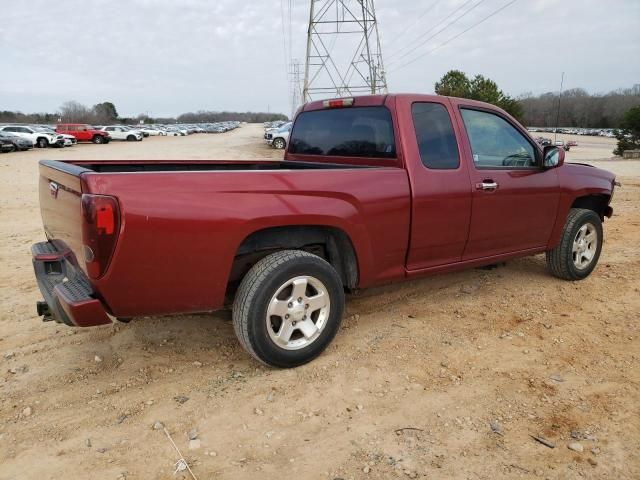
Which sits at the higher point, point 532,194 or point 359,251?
point 532,194

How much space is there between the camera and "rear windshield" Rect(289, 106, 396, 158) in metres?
3.76

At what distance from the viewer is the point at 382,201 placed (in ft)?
11.1

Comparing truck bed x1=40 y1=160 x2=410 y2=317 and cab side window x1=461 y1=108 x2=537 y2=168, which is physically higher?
cab side window x1=461 y1=108 x2=537 y2=168

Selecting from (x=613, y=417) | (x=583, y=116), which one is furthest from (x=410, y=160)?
(x=583, y=116)

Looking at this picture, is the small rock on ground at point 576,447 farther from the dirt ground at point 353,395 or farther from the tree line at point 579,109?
the tree line at point 579,109

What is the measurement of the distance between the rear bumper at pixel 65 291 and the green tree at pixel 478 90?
102ft

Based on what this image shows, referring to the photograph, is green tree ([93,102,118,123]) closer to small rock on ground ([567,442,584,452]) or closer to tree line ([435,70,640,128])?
tree line ([435,70,640,128])

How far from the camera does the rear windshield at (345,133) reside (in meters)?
3.76

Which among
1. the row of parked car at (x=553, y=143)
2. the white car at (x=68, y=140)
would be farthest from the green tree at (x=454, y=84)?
the white car at (x=68, y=140)

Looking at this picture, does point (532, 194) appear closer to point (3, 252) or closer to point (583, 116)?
point (3, 252)

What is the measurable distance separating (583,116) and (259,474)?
433 feet

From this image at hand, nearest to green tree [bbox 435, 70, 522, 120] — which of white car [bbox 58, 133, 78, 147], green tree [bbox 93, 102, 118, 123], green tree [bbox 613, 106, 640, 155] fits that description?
green tree [bbox 613, 106, 640, 155]

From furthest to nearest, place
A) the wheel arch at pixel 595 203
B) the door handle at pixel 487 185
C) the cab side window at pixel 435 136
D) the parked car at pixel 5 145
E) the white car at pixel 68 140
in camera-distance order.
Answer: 1. the white car at pixel 68 140
2. the parked car at pixel 5 145
3. the wheel arch at pixel 595 203
4. the door handle at pixel 487 185
5. the cab side window at pixel 435 136

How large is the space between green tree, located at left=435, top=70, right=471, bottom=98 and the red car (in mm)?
26475
